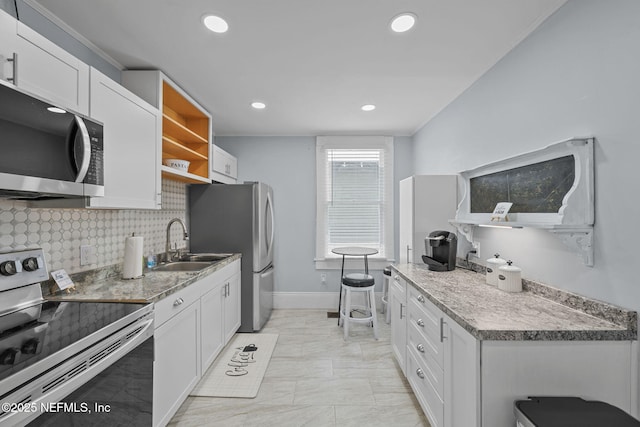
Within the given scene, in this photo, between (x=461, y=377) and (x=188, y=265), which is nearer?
(x=461, y=377)

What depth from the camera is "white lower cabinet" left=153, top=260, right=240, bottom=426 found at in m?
1.67

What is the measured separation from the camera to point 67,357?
1.01m

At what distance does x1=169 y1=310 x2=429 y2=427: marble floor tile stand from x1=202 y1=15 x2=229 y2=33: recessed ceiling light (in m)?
2.57

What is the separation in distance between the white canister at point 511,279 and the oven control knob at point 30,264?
2696 mm

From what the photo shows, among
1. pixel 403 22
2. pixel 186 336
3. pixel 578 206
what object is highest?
pixel 403 22

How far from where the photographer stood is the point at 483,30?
1804 mm

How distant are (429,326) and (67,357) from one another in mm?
1744

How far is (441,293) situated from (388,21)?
5.53 feet

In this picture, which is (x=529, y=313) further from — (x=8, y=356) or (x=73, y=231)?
(x=73, y=231)

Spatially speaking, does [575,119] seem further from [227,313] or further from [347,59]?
[227,313]

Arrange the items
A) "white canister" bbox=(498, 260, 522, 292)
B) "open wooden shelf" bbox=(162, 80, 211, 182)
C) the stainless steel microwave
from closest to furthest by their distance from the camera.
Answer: the stainless steel microwave, "white canister" bbox=(498, 260, 522, 292), "open wooden shelf" bbox=(162, 80, 211, 182)

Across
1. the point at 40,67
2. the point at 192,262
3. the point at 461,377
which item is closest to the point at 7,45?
the point at 40,67

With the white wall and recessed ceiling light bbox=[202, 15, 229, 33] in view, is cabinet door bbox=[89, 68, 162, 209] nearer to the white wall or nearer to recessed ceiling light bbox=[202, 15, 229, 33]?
recessed ceiling light bbox=[202, 15, 229, 33]

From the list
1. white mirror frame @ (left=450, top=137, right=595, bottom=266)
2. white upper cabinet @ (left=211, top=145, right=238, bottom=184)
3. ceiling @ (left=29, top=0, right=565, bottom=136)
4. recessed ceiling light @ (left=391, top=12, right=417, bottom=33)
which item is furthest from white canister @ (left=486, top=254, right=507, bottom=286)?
white upper cabinet @ (left=211, top=145, right=238, bottom=184)
